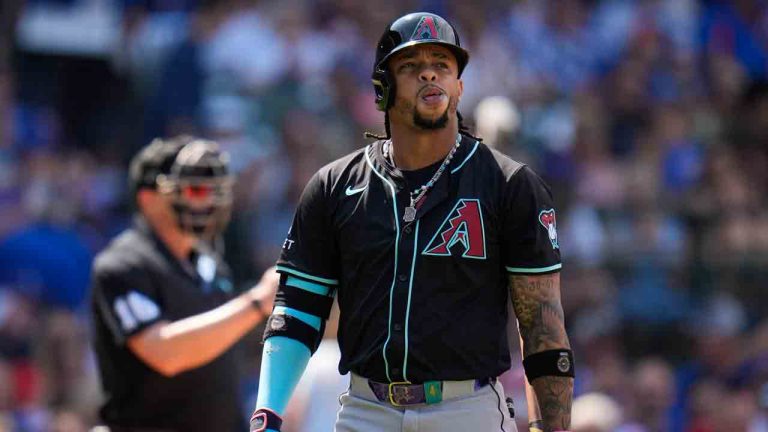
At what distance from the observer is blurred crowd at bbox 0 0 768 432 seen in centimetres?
1087

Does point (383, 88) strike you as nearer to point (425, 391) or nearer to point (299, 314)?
point (299, 314)

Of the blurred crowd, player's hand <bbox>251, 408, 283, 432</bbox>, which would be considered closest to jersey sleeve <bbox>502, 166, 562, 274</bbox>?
player's hand <bbox>251, 408, 283, 432</bbox>

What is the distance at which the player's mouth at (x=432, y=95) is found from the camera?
4766 millimetres

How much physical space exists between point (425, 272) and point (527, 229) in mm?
362

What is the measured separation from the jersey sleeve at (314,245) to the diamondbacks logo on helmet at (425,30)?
601 millimetres

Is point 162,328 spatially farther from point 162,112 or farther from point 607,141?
point 607,141

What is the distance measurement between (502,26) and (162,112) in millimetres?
3621

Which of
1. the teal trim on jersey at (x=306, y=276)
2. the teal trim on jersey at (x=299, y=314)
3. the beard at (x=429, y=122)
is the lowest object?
the teal trim on jersey at (x=299, y=314)

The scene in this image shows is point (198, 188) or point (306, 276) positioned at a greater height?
point (198, 188)

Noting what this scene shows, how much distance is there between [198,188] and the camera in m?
6.73

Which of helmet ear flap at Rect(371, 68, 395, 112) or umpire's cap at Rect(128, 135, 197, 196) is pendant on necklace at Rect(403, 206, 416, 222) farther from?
umpire's cap at Rect(128, 135, 197, 196)

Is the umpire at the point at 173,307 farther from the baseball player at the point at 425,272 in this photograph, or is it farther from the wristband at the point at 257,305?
the baseball player at the point at 425,272

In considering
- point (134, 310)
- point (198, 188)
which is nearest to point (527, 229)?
point (134, 310)

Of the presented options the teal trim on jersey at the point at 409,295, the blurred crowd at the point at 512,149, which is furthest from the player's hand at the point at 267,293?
the blurred crowd at the point at 512,149
